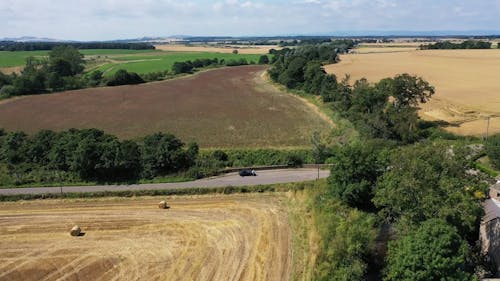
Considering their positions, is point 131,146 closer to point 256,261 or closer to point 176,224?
point 176,224

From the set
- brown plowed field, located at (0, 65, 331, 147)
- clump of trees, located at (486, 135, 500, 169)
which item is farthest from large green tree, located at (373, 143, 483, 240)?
brown plowed field, located at (0, 65, 331, 147)

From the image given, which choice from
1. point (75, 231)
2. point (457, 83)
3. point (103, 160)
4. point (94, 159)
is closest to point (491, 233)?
point (75, 231)

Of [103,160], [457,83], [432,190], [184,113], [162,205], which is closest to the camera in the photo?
[432,190]

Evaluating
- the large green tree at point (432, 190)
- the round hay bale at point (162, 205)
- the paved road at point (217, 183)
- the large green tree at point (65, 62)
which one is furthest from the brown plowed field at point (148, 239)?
the large green tree at point (65, 62)

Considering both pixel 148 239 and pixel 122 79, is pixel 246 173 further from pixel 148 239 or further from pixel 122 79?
pixel 122 79

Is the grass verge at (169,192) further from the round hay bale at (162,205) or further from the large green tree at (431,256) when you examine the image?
the large green tree at (431,256)

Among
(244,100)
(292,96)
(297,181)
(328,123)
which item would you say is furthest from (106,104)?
(297,181)
